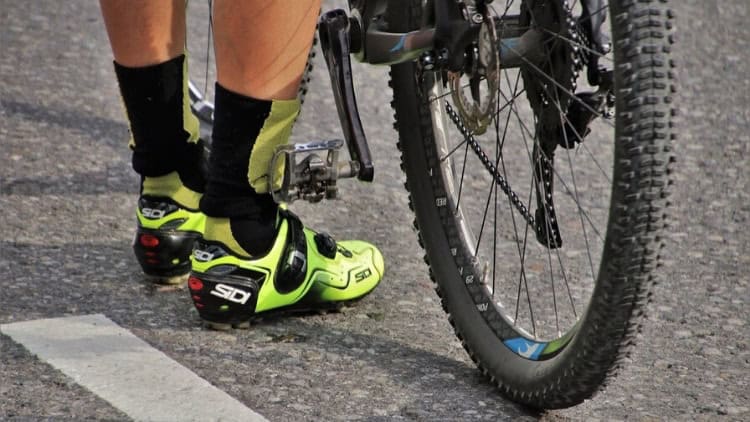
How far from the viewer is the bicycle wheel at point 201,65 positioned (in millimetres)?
3838

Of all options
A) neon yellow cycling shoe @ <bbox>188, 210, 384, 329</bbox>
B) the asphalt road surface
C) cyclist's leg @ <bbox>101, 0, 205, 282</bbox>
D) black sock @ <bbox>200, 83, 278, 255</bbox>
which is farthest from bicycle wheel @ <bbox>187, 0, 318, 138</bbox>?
black sock @ <bbox>200, 83, 278, 255</bbox>

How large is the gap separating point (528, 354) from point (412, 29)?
64 centimetres

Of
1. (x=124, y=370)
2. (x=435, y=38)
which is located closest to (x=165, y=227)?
(x=124, y=370)

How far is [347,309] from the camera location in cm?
293

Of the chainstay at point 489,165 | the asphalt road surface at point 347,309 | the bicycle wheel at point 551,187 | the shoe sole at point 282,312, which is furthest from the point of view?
the shoe sole at point 282,312

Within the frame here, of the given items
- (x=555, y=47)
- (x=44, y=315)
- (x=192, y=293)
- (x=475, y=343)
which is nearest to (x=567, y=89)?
(x=555, y=47)

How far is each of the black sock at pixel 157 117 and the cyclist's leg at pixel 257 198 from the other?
0.74ft

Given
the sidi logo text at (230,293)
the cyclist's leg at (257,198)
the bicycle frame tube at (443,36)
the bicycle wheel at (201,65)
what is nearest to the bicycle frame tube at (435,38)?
the bicycle frame tube at (443,36)

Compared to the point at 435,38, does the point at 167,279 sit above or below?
below

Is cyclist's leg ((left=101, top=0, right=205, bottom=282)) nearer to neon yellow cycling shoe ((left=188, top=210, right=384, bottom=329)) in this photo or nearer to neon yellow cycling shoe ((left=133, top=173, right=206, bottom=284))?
neon yellow cycling shoe ((left=133, top=173, right=206, bottom=284))

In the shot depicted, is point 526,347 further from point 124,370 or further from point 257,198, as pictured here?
point 124,370

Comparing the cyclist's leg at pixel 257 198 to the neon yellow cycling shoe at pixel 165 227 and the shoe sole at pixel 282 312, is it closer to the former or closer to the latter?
the shoe sole at pixel 282 312

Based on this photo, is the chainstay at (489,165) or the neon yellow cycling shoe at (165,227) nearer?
the chainstay at (489,165)

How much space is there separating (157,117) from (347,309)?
0.59m
